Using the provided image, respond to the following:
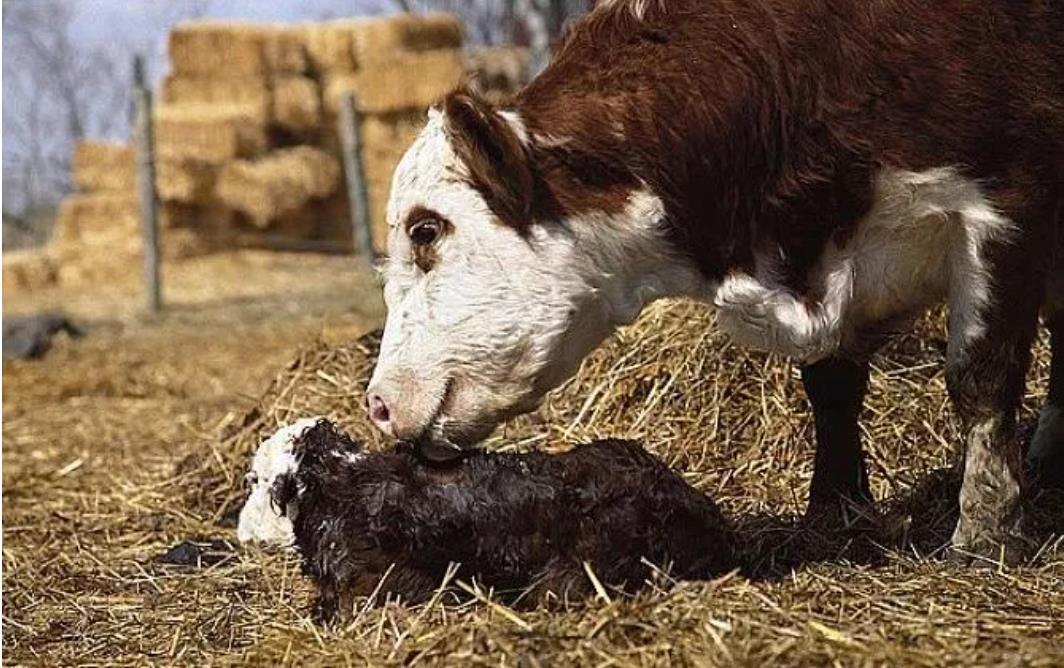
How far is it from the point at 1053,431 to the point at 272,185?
16662 mm

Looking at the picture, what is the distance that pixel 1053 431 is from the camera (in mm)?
5316

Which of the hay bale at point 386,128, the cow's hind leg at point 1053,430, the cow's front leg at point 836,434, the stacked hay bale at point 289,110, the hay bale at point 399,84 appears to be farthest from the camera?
the hay bale at point 399,84

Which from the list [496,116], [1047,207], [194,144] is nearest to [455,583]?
[496,116]

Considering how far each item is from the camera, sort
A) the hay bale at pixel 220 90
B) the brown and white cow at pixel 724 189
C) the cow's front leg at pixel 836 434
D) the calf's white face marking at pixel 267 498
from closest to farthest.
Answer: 1. the brown and white cow at pixel 724 189
2. the calf's white face marking at pixel 267 498
3. the cow's front leg at pixel 836 434
4. the hay bale at pixel 220 90

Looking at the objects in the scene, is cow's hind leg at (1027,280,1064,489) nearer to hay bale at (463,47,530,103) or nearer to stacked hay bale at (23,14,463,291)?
stacked hay bale at (23,14,463,291)

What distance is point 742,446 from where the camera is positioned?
579cm

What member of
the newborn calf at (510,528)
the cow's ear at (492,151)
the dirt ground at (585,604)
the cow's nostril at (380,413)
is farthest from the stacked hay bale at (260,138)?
the cow's ear at (492,151)

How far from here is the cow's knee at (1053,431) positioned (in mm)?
5184

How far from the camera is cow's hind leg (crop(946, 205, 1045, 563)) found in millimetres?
3943

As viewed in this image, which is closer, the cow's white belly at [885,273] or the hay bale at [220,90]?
the cow's white belly at [885,273]

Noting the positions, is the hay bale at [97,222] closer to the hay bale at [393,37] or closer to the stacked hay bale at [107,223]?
the stacked hay bale at [107,223]

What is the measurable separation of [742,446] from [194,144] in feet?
53.9

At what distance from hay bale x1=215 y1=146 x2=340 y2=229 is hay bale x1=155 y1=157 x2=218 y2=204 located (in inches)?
6.9

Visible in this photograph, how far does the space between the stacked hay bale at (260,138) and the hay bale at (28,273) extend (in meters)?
0.19
